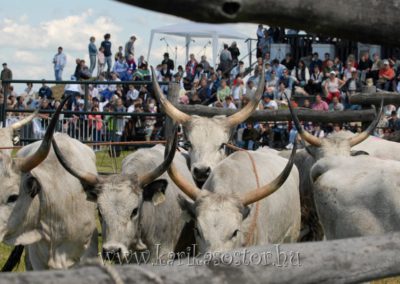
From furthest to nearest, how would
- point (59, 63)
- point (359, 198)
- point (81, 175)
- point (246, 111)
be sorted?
point (59, 63) < point (246, 111) < point (81, 175) < point (359, 198)

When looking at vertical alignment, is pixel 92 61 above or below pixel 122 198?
below

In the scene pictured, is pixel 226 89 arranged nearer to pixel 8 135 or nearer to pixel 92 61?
pixel 8 135

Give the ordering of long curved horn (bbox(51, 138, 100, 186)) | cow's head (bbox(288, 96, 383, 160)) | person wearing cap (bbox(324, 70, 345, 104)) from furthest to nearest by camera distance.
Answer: person wearing cap (bbox(324, 70, 345, 104)) < cow's head (bbox(288, 96, 383, 160)) < long curved horn (bbox(51, 138, 100, 186))

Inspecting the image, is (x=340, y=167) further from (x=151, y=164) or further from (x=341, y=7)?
(x=341, y=7)

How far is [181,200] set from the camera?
25.2ft

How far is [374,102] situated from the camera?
1361cm

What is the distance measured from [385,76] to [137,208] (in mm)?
17554

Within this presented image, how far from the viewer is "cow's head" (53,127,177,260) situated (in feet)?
25.4

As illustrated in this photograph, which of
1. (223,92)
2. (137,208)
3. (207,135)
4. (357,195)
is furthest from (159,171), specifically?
(223,92)

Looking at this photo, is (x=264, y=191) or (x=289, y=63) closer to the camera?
(x=264, y=191)

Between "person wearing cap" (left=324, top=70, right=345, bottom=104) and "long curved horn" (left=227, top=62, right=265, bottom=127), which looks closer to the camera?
"long curved horn" (left=227, top=62, right=265, bottom=127)

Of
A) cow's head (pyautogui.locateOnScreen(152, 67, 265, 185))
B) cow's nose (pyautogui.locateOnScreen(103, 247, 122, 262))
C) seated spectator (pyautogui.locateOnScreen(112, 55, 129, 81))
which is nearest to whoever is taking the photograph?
cow's nose (pyautogui.locateOnScreen(103, 247, 122, 262))

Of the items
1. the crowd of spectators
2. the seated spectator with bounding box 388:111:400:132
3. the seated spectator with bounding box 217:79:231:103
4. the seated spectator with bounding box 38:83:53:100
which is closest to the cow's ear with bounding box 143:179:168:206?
the crowd of spectators

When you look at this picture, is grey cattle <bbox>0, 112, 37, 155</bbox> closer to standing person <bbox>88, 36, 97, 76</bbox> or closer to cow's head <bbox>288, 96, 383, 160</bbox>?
cow's head <bbox>288, 96, 383, 160</bbox>
